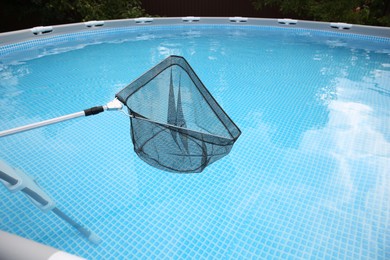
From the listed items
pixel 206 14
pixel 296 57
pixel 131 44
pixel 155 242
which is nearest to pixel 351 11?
pixel 296 57

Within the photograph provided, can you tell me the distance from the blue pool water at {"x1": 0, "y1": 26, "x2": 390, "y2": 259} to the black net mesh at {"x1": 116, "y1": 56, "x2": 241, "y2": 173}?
0.64m

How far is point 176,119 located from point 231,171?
918mm

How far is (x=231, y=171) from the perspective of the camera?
10.2ft

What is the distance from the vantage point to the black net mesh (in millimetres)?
2045

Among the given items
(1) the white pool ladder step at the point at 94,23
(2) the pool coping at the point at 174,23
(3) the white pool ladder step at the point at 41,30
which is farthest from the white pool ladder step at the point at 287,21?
(3) the white pool ladder step at the point at 41,30

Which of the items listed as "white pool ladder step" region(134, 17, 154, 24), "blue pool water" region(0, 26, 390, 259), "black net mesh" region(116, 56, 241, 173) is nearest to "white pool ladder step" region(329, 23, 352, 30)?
"blue pool water" region(0, 26, 390, 259)

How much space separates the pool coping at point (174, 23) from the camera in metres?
6.89

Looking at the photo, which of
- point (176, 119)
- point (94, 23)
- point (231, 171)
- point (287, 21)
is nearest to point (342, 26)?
point (287, 21)

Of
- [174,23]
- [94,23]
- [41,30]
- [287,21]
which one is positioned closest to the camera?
→ [41,30]

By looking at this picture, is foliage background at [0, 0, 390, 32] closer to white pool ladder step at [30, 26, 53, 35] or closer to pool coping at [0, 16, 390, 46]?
pool coping at [0, 16, 390, 46]

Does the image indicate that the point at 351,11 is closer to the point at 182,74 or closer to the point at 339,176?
the point at 339,176

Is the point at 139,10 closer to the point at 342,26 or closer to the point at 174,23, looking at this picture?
the point at 174,23

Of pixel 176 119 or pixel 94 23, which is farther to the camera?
pixel 94 23

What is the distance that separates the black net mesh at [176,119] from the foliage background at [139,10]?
25.2ft
